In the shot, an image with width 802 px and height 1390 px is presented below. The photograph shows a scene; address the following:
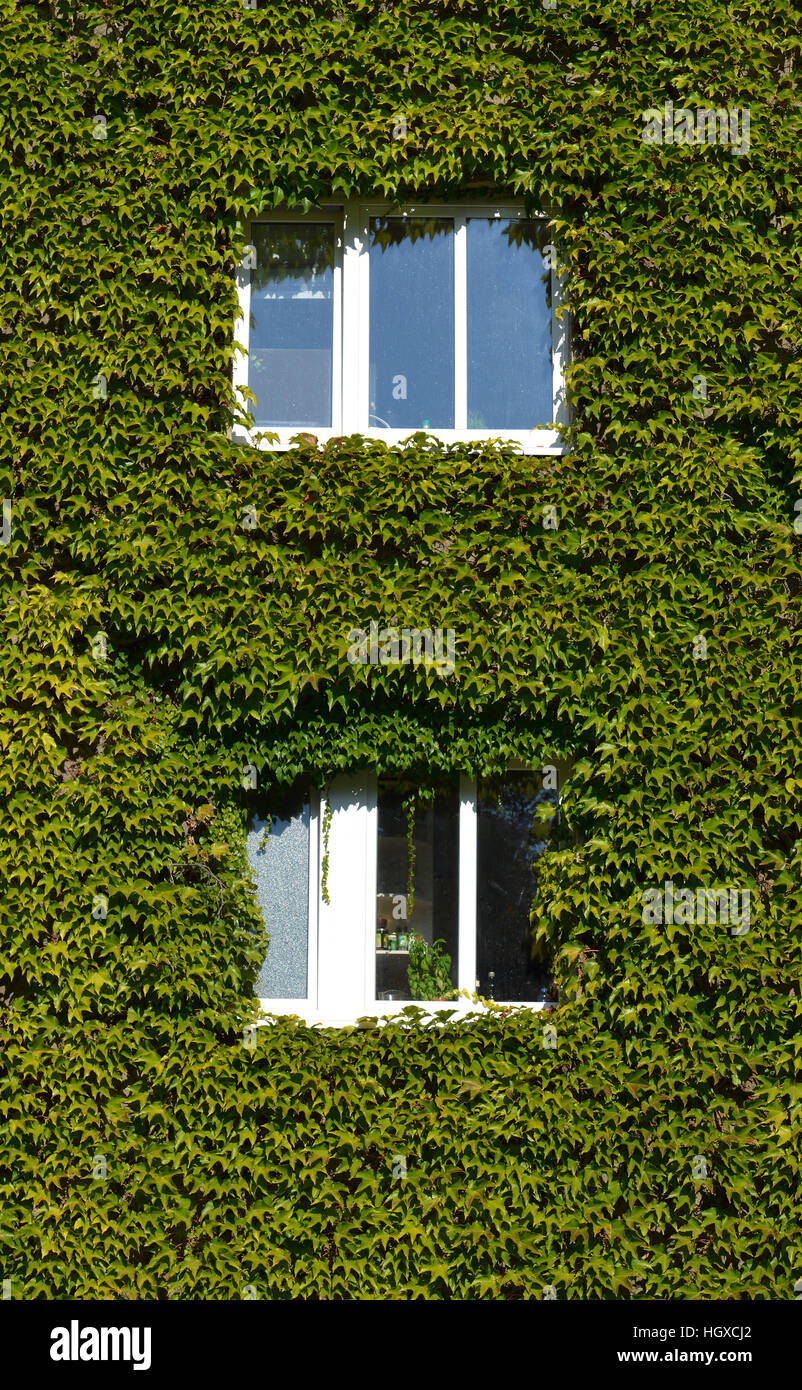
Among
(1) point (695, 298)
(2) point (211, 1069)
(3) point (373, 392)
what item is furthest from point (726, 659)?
(2) point (211, 1069)

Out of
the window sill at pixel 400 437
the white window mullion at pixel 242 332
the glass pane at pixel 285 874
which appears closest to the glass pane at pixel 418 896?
the glass pane at pixel 285 874

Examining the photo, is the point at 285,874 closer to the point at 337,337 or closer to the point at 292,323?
the point at 337,337

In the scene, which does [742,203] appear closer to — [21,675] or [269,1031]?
[21,675]

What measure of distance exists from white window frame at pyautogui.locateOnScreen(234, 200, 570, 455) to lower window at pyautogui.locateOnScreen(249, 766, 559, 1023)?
8.11 ft

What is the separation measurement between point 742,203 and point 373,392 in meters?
2.88

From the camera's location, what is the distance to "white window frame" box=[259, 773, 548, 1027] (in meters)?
7.22

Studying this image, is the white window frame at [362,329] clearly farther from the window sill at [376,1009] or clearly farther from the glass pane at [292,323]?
the window sill at [376,1009]

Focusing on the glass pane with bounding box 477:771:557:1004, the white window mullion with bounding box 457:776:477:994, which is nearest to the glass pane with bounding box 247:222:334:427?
the white window mullion with bounding box 457:776:477:994

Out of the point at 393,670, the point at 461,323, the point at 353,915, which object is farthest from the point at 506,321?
the point at 353,915

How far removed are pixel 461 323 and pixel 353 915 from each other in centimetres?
433

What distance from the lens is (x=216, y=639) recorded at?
705 centimetres

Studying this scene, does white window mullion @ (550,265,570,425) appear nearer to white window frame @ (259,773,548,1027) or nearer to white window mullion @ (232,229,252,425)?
white window mullion @ (232,229,252,425)

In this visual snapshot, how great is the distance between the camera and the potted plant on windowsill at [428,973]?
7211 mm
